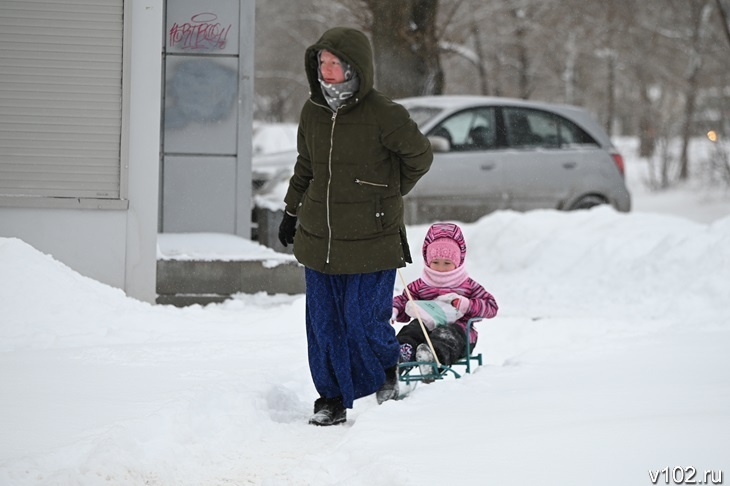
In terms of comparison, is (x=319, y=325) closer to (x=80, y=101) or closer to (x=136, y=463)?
(x=136, y=463)

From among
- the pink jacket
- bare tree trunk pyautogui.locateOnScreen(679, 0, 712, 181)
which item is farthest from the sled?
bare tree trunk pyautogui.locateOnScreen(679, 0, 712, 181)

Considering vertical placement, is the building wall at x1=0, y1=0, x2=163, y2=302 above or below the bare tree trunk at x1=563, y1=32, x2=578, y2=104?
below

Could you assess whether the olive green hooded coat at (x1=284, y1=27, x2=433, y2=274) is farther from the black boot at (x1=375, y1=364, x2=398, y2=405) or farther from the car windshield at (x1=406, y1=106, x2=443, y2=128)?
the car windshield at (x1=406, y1=106, x2=443, y2=128)

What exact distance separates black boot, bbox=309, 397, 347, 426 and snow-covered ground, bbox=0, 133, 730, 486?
0.11 meters

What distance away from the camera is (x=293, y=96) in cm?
4250

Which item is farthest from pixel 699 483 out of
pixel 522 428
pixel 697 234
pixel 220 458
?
pixel 697 234

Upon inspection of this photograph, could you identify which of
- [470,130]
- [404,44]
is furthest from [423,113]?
[404,44]

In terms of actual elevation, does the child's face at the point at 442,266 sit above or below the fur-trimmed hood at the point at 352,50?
below

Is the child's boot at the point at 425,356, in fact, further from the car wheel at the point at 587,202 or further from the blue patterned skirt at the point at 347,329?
the car wheel at the point at 587,202

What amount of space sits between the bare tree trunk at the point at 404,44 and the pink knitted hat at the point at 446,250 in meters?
10.8

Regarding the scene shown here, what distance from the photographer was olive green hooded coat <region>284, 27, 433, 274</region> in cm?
535

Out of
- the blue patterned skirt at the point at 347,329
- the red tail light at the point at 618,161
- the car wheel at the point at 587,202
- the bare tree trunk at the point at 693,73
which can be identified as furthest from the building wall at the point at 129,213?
the bare tree trunk at the point at 693,73

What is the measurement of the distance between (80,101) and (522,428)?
4.94 meters

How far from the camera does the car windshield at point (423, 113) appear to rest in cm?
1373
